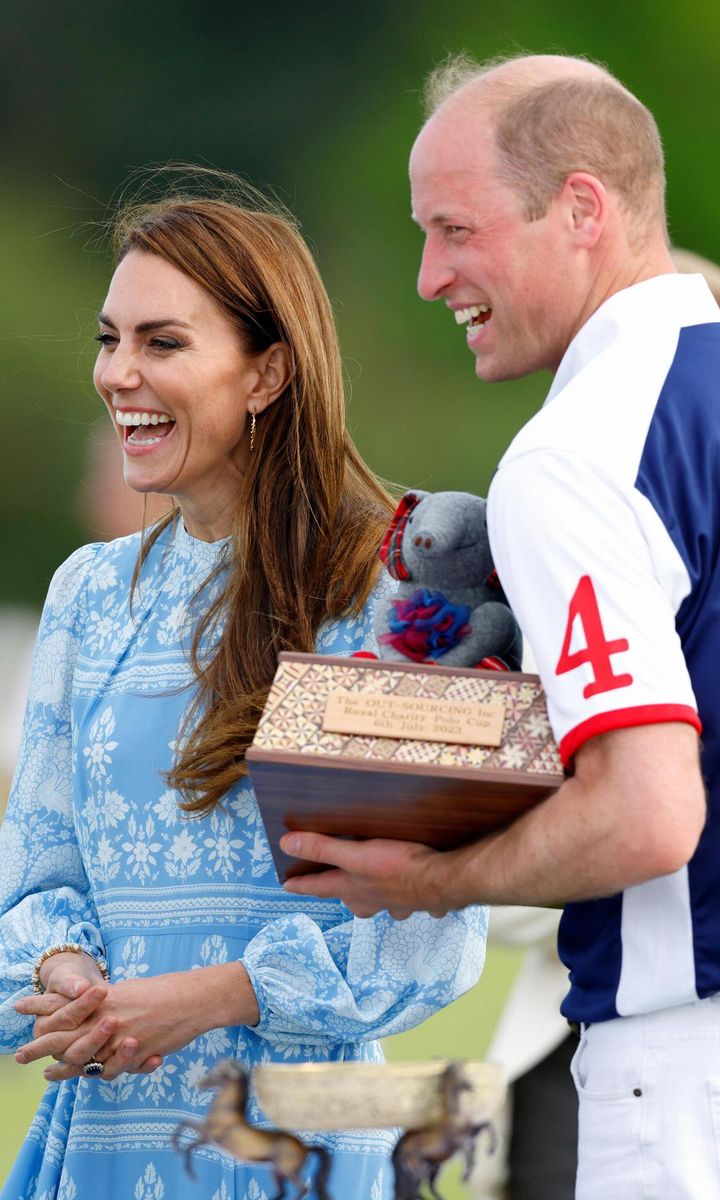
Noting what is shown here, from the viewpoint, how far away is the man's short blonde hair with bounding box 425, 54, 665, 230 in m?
1.51

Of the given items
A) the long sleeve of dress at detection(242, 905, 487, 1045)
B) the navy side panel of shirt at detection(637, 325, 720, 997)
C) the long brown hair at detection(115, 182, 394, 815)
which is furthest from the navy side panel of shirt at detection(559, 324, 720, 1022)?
the long brown hair at detection(115, 182, 394, 815)

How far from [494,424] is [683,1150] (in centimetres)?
236

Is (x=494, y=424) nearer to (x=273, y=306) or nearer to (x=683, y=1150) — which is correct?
(x=273, y=306)

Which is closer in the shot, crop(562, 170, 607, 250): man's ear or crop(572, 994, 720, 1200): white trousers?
crop(572, 994, 720, 1200): white trousers

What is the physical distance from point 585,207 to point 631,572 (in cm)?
44

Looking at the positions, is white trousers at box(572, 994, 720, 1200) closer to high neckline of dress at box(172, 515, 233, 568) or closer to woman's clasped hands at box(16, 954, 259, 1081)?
woman's clasped hands at box(16, 954, 259, 1081)

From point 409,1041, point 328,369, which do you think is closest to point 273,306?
point 328,369

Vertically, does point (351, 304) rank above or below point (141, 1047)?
above

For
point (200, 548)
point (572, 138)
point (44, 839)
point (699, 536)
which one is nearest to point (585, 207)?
point (572, 138)

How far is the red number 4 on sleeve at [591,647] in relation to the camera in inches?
49.0

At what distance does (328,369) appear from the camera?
2303mm

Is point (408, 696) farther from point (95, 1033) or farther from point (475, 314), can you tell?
point (95, 1033)

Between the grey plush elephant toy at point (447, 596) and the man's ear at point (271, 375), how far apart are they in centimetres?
68

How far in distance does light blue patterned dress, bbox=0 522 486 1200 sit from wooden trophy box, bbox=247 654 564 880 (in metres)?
0.61
